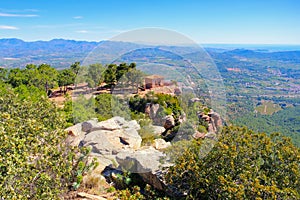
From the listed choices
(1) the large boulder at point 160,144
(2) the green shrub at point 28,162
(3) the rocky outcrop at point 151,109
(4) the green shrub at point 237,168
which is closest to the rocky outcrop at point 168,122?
(3) the rocky outcrop at point 151,109

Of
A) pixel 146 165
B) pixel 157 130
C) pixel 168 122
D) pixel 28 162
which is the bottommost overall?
pixel 146 165

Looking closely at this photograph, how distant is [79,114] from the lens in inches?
541

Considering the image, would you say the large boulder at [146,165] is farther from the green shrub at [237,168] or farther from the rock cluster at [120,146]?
the green shrub at [237,168]

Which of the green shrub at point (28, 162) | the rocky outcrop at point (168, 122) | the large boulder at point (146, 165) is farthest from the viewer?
the rocky outcrop at point (168, 122)

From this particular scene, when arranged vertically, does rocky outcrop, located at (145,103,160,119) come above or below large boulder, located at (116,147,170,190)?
above

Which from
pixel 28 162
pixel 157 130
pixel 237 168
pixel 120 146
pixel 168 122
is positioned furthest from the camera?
pixel 168 122

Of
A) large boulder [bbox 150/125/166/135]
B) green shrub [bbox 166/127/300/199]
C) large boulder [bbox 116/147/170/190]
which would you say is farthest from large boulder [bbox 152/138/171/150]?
green shrub [bbox 166/127/300/199]

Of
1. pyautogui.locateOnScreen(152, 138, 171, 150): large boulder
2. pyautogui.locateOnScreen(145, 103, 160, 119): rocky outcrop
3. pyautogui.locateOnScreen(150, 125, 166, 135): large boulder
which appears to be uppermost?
pyautogui.locateOnScreen(145, 103, 160, 119): rocky outcrop

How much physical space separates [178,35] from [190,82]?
2965 millimetres

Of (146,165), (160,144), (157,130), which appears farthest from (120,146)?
(146,165)

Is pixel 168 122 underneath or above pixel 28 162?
underneath

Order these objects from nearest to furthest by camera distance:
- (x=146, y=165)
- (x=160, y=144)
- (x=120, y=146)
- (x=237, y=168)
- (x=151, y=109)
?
1. (x=237, y=168)
2. (x=146, y=165)
3. (x=120, y=146)
4. (x=160, y=144)
5. (x=151, y=109)

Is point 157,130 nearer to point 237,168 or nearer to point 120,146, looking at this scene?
point 120,146

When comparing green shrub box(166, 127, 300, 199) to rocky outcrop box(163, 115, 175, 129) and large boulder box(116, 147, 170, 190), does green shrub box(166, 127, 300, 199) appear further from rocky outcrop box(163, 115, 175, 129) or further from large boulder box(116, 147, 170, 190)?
rocky outcrop box(163, 115, 175, 129)
